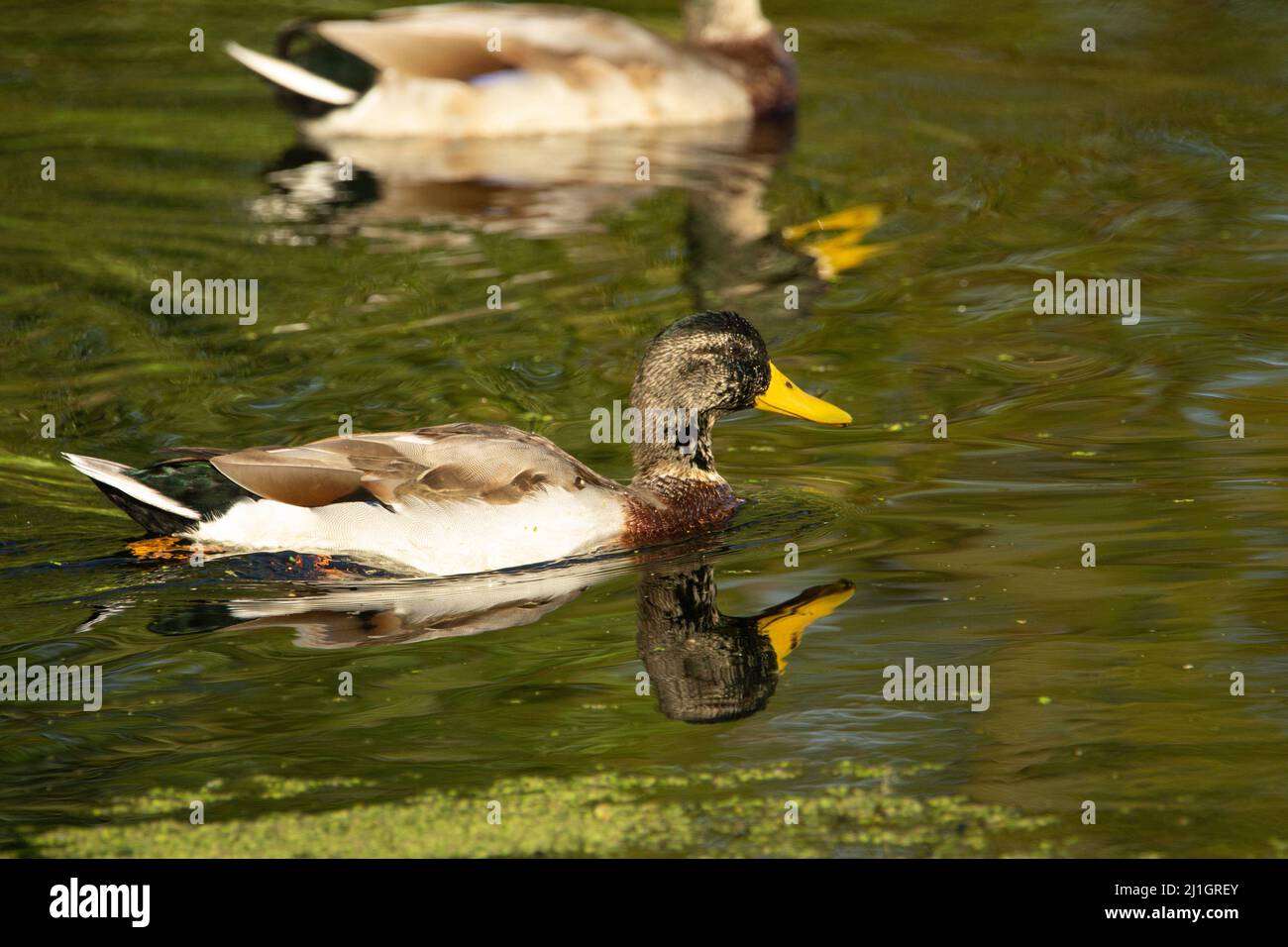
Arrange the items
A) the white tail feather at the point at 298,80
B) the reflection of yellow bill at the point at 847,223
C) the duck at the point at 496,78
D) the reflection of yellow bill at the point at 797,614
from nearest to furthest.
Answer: the reflection of yellow bill at the point at 797,614 < the reflection of yellow bill at the point at 847,223 < the white tail feather at the point at 298,80 < the duck at the point at 496,78

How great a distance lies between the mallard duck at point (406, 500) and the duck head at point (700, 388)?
357mm

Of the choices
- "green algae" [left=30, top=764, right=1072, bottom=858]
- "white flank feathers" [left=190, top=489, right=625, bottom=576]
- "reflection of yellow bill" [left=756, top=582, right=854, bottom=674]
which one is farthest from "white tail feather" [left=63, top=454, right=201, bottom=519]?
"reflection of yellow bill" [left=756, top=582, right=854, bottom=674]

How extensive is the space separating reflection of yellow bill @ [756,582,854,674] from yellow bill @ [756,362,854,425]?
1.34m

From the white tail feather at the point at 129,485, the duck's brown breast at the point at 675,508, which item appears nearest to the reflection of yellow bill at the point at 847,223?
the duck's brown breast at the point at 675,508

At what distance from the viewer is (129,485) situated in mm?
8469

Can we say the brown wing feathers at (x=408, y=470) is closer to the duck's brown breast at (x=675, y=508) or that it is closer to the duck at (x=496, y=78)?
the duck's brown breast at (x=675, y=508)

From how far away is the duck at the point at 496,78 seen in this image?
15984 mm

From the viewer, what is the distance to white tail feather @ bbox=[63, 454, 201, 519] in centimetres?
841

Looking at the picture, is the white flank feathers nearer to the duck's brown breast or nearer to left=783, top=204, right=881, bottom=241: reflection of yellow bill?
the duck's brown breast

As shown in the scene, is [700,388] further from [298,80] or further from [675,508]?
[298,80]

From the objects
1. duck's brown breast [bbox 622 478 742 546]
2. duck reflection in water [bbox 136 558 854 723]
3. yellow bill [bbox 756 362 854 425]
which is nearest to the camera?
duck reflection in water [bbox 136 558 854 723]

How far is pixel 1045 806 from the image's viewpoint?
610cm

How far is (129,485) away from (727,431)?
325 cm

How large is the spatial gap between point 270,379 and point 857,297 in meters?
3.67
